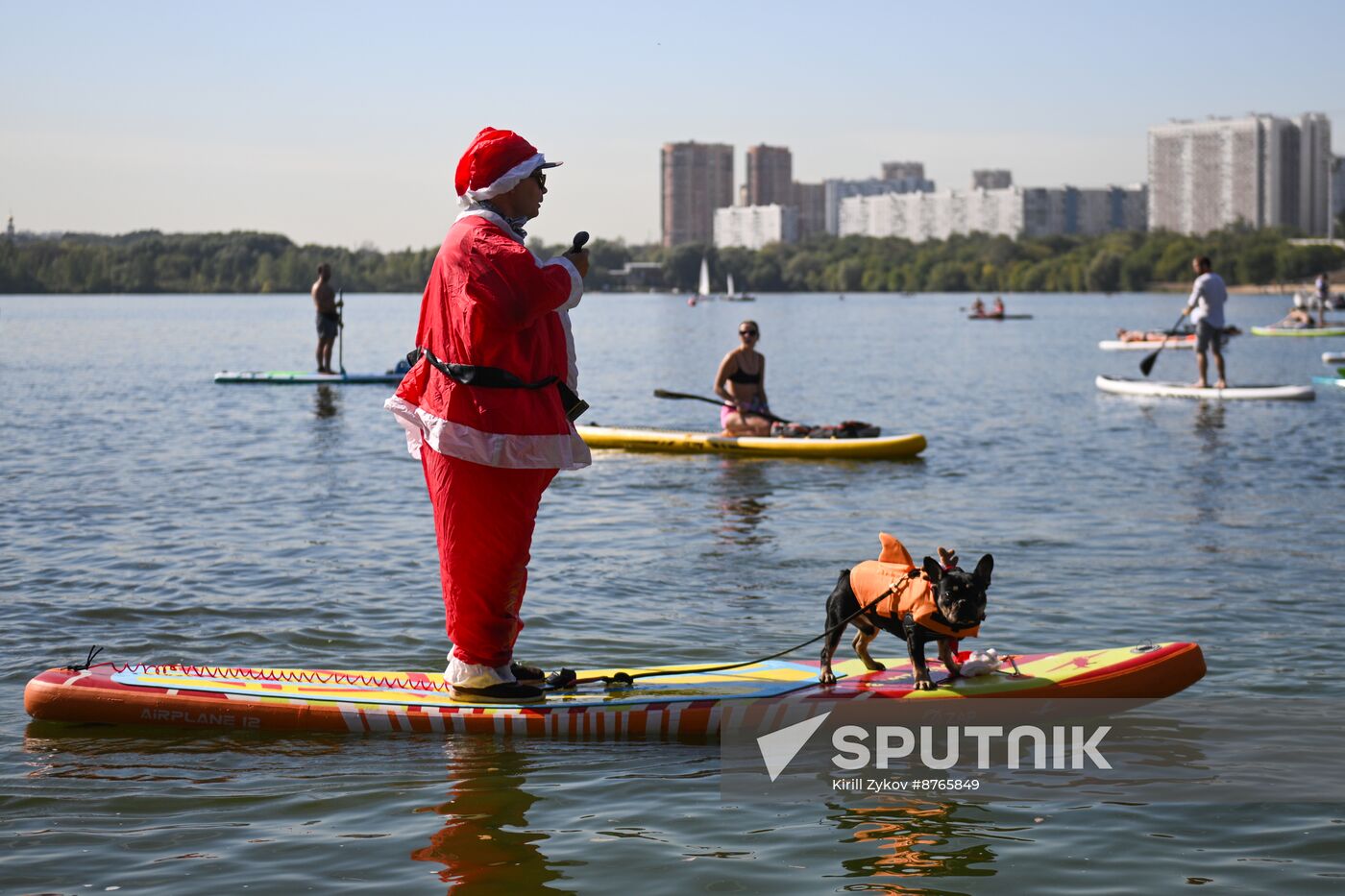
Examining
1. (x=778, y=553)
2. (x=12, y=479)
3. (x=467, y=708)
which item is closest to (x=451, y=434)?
(x=467, y=708)

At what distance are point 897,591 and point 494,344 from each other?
1.91 metres

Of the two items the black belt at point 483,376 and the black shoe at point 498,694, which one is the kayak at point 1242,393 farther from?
the black belt at point 483,376

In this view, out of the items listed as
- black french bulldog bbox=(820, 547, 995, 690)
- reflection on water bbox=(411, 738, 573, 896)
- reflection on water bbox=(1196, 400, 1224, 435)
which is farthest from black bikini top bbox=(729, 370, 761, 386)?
reflection on water bbox=(411, 738, 573, 896)

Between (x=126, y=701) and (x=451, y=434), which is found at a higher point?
(x=451, y=434)

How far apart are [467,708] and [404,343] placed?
52.6 m

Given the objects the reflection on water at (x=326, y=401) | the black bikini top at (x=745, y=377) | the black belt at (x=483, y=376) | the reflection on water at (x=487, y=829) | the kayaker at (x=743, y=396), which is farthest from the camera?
the reflection on water at (x=326, y=401)

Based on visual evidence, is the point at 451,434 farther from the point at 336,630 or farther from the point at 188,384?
the point at 188,384

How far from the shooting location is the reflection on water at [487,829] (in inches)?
193

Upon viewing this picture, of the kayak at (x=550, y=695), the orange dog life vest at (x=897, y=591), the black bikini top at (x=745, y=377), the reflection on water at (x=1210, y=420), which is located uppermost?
the black bikini top at (x=745, y=377)

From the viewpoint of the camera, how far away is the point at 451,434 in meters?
5.83

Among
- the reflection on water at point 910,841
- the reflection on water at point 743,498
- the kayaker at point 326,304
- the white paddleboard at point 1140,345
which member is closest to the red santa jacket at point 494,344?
the reflection on water at point 910,841

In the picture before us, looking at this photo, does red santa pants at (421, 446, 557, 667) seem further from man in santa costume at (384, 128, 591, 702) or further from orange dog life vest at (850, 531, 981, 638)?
orange dog life vest at (850, 531, 981, 638)

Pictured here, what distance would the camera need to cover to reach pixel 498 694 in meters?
6.23

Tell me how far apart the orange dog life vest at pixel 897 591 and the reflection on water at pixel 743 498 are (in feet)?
16.9
